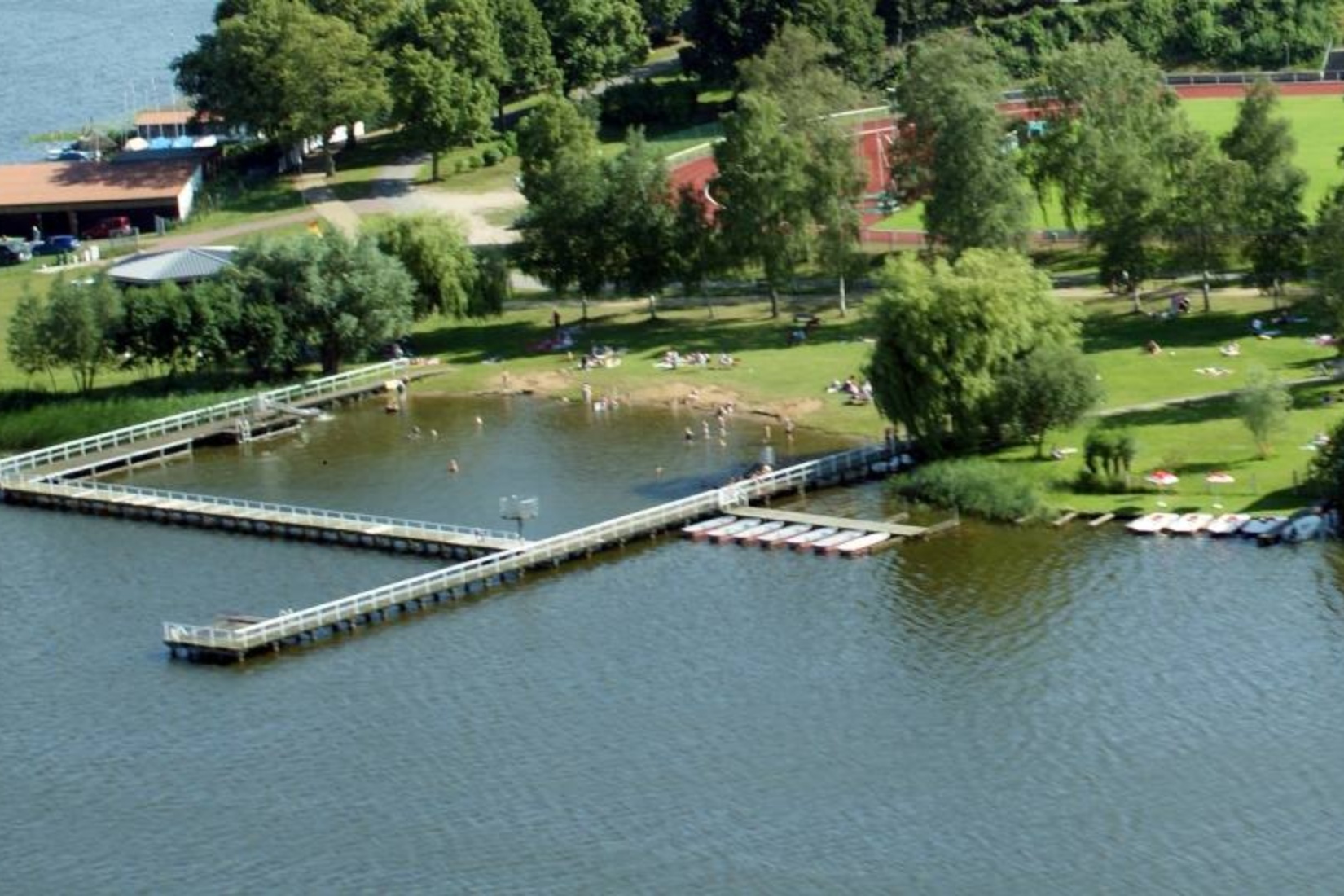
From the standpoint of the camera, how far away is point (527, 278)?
449 feet

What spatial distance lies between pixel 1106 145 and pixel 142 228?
187 ft

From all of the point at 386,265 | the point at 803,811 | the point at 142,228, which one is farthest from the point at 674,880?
the point at 142,228

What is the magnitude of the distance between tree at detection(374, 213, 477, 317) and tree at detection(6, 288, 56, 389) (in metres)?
16.6

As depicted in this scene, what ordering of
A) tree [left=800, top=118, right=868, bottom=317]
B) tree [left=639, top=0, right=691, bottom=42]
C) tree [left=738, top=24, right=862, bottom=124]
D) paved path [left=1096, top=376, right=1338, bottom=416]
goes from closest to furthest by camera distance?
paved path [left=1096, top=376, right=1338, bottom=416] → tree [left=800, top=118, right=868, bottom=317] → tree [left=738, top=24, right=862, bottom=124] → tree [left=639, top=0, right=691, bottom=42]

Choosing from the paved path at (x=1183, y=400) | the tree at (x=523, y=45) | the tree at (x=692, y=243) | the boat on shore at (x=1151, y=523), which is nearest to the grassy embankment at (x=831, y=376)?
the paved path at (x=1183, y=400)

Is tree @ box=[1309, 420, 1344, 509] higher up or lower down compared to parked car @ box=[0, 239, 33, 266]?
lower down

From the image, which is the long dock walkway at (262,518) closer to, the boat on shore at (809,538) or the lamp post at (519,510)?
the lamp post at (519,510)

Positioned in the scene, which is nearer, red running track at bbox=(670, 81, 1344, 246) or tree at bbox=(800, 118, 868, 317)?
tree at bbox=(800, 118, 868, 317)

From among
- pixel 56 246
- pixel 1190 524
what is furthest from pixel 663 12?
pixel 1190 524

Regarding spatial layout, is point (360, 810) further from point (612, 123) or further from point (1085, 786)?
point (612, 123)

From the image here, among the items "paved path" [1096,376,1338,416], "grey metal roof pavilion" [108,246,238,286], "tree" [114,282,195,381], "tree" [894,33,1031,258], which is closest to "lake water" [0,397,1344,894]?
"paved path" [1096,376,1338,416]

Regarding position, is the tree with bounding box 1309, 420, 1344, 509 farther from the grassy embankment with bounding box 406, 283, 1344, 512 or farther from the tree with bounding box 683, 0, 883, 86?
the tree with bounding box 683, 0, 883, 86

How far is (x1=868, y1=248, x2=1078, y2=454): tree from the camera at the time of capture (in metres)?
99.6

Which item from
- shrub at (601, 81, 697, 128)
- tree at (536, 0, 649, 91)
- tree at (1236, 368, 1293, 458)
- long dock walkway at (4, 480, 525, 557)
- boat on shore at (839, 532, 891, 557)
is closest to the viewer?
boat on shore at (839, 532, 891, 557)
